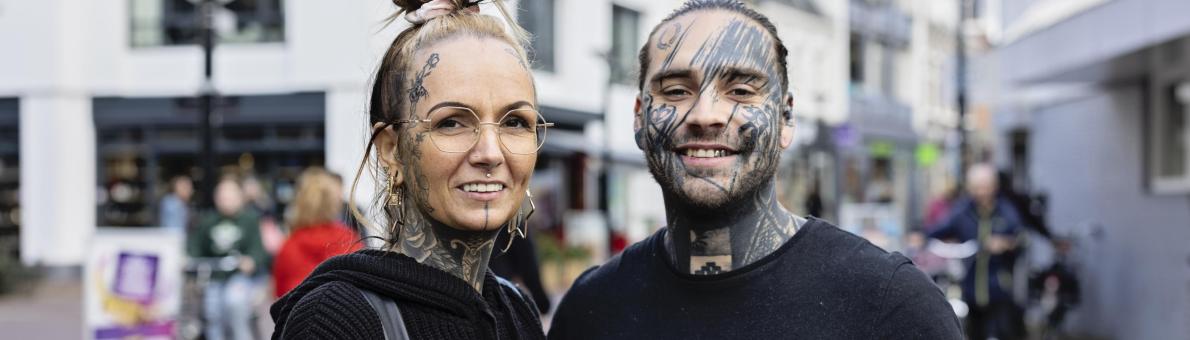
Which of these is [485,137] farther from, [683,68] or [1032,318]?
[1032,318]

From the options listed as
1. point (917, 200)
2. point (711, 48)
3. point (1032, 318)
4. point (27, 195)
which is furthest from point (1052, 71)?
point (917, 200)

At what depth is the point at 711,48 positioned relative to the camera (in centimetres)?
249

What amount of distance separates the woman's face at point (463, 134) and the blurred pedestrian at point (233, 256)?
6.83 m

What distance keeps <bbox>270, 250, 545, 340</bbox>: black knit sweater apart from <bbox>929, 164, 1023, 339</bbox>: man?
7.11 metres

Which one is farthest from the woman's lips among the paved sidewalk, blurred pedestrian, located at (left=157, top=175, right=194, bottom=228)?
blurred pedestrian, located at (left=157, top=175, right=194, bottom=228)

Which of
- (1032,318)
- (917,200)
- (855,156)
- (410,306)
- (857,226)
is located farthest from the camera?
(917,200)

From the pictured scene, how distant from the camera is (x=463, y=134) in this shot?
2.24 m

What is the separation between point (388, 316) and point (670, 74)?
2.61ft

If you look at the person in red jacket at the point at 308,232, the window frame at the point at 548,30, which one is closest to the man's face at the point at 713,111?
the person in red jacket at the point at 308,232

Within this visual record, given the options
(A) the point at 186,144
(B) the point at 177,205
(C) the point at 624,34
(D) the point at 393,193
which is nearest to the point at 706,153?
(D) the point at 393,193

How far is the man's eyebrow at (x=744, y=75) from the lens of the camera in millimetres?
2461

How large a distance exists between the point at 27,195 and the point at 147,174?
1.94 metres

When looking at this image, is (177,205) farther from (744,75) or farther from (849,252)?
(849,252)

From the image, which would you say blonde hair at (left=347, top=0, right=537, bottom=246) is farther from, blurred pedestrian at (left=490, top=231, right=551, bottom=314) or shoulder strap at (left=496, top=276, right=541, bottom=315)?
blurred pedestrian at (left=490, top=231, right=551, bottom=314)
